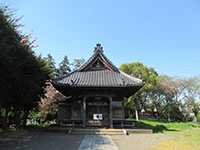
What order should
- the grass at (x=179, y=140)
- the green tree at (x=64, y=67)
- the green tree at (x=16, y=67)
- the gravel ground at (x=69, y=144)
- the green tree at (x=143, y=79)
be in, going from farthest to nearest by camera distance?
the green tree at (x=64, y=67) < the green tree at (x=143, y=79) < the green tree at (x=16, y=67) < the grass at (x=179, y=140) < the gravel ground at (x=69, y=144)

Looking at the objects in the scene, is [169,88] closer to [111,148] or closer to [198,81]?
[198,81]

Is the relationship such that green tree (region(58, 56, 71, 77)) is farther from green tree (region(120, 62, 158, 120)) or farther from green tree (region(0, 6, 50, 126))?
green tree (region(0, 6, 50, 126))

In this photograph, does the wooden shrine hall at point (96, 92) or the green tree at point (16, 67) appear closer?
the green tree at point (16, 67)

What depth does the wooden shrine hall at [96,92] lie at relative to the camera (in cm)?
2272

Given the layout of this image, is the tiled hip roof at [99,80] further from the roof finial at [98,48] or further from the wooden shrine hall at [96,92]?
the roof finial at [98,48]

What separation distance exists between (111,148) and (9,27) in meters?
7.71

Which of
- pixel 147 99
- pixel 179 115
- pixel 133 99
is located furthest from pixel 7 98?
pixel 179 115

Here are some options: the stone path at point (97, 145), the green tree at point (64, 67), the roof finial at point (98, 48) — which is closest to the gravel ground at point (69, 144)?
the stone path at point (97, 145)

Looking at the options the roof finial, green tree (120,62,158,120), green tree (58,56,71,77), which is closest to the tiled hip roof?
the roof finial

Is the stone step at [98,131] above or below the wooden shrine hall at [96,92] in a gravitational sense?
below

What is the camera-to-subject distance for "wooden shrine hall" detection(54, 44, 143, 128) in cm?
2272

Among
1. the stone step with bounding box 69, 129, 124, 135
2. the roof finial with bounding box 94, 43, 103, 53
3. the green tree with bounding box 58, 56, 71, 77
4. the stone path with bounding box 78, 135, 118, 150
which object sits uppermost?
the green tree with bounding box 58, 56, 71, 77

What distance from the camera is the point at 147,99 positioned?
55.6 m

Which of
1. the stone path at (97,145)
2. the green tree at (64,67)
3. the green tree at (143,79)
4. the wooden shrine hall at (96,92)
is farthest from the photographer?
the green tree at (64,67)
